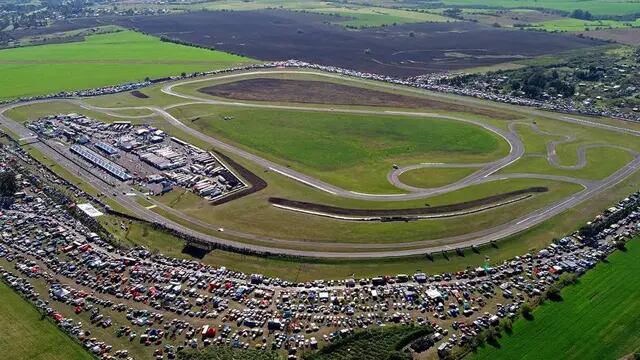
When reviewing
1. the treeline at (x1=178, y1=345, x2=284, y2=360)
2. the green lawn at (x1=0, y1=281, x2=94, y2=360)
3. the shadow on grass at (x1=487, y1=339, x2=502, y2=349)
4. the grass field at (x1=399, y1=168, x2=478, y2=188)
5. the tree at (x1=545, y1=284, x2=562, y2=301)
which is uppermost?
the tree at (x1=545, y1=284, x2=562, y2=301)

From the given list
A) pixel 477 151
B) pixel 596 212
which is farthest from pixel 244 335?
pixel 477 151

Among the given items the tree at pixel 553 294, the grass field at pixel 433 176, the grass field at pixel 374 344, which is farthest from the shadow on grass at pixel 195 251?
the tree at pixel 553 294

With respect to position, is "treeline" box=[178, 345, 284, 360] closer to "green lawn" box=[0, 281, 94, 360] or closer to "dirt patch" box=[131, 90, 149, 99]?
"green lawn" box=[0, 281, 94, 360]

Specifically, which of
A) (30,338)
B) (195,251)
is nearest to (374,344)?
(195,251)

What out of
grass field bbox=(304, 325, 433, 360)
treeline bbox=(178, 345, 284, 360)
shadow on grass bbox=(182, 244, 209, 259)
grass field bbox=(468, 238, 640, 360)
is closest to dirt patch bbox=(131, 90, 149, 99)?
shadow on grass bbox=(182, 244, 209, 259)

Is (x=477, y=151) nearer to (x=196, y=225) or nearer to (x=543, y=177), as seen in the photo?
(x=543, y=177)

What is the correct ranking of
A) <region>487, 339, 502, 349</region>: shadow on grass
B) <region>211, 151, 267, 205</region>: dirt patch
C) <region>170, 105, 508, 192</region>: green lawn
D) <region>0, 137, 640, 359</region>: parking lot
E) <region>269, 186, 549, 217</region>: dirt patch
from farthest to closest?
<region>170, 105, 508, 192</region>: green lawn → <region>211, 151, 267, 205</region>: dirt patch → <region>269, 186, 549, 217</region>: dirt patch → <region>0, 137, 640, 359</region>: parking lot → <region>487, 339, 502, 349</region>: shadow on grass
